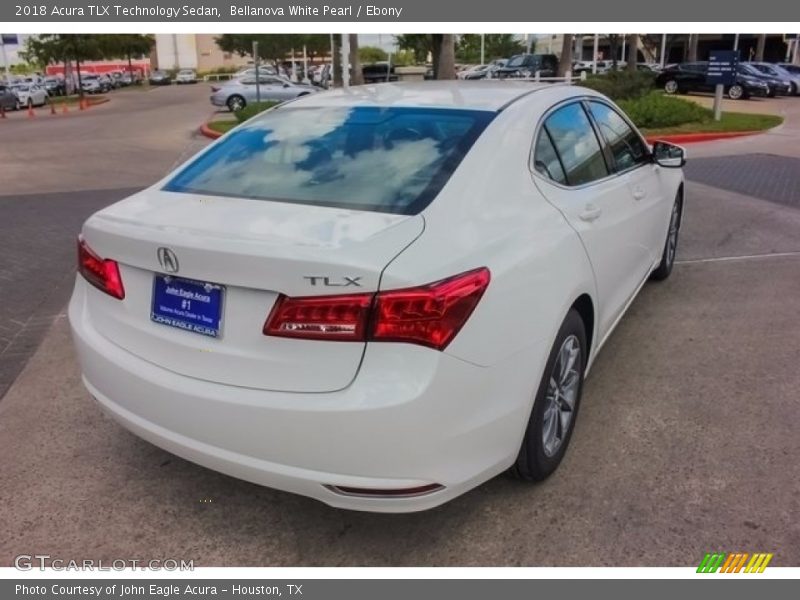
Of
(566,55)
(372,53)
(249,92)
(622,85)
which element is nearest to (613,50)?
(566,55)

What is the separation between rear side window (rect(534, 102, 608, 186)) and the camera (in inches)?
133

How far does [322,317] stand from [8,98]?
4078 cm

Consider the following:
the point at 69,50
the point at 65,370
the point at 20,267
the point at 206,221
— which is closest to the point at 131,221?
the point at 206,221

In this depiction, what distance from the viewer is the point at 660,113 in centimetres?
1683

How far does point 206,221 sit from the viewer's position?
101 inches

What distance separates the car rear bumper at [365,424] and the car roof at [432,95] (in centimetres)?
129

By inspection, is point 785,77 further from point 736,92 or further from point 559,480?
point 559,480

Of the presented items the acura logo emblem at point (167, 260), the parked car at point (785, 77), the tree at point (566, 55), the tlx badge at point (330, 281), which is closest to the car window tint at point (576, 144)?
the tlx badge at point (330, 281)

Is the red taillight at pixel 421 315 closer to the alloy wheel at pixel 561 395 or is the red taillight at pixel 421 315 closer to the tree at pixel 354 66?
the alloy wheel at pixel 561 395

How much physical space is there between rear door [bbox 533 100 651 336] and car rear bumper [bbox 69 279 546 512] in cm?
83

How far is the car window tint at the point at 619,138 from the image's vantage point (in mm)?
4062

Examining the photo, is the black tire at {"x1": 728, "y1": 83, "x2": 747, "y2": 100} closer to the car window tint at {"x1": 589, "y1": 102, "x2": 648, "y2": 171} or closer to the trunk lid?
the car window tint at {"x1": 589, "y1": 102, "x2": 648, "y2": 171}

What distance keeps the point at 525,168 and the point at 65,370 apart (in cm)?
305

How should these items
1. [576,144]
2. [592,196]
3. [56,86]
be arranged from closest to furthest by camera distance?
[592,196] < [576,144] < [56,86]
